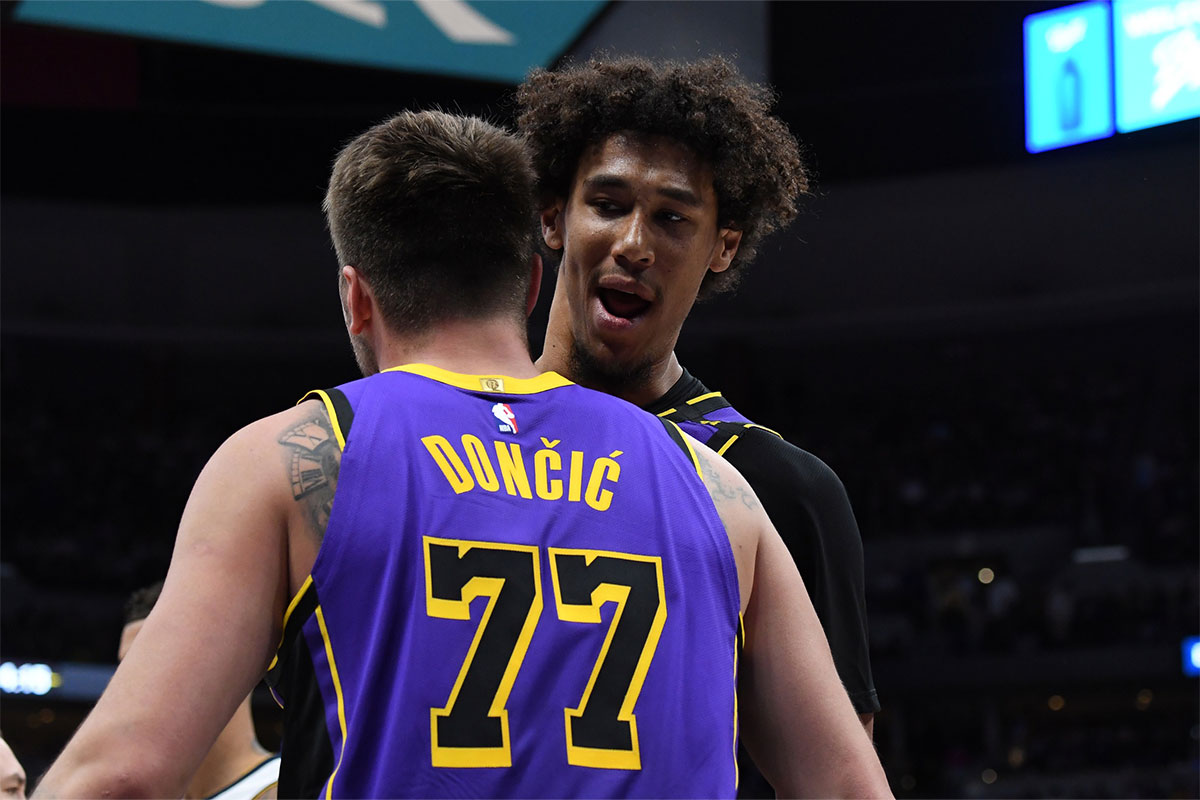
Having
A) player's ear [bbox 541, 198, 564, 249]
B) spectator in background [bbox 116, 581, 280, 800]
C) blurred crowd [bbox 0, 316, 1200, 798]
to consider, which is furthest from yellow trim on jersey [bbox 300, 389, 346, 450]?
blurred crowd [bbox 0, 316, 1200, 798]

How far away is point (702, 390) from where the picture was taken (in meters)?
2.90

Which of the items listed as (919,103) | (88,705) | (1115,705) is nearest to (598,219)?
(919,103)

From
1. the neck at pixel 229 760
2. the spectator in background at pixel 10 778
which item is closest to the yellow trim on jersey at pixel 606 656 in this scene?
the spectator in background at pixel 10 778

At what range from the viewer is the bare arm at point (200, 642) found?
164 centimetres

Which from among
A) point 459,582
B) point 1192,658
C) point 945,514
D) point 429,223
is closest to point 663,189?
point 429,223

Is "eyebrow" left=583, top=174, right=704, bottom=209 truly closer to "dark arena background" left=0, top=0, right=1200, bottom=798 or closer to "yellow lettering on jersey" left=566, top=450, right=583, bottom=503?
"yellow lettering on jersey" left=566, top=450, right=583, bottom=503

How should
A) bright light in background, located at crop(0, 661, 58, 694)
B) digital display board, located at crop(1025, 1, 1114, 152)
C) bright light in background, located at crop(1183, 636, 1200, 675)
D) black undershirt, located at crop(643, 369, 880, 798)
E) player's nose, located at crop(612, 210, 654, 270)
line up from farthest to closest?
bright light in background, located at crop(1183, 636, 1200, 675), bright light in background, located at crop(0, 661, 58, 694), digital display board, located at crop(1025, 1, 1114, 152), player's nose, located at crop(612, 210, 654, 270), black undershirt, located at crop(643, 369, 880, 798)

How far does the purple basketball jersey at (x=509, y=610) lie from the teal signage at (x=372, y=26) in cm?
472

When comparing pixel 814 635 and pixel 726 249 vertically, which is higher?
pixel 726 249

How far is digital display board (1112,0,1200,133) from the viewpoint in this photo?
6766 millimetres

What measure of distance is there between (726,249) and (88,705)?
646 inches

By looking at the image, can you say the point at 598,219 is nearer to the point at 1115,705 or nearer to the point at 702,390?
the point at 702,390

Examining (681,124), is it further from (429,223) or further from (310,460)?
(310,460)

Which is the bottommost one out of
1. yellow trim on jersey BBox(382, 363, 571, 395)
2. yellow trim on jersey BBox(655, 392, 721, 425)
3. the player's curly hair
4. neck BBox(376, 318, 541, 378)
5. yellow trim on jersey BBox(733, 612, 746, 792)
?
yellow trim on jersey BBox(733, 612, 746, 792)
